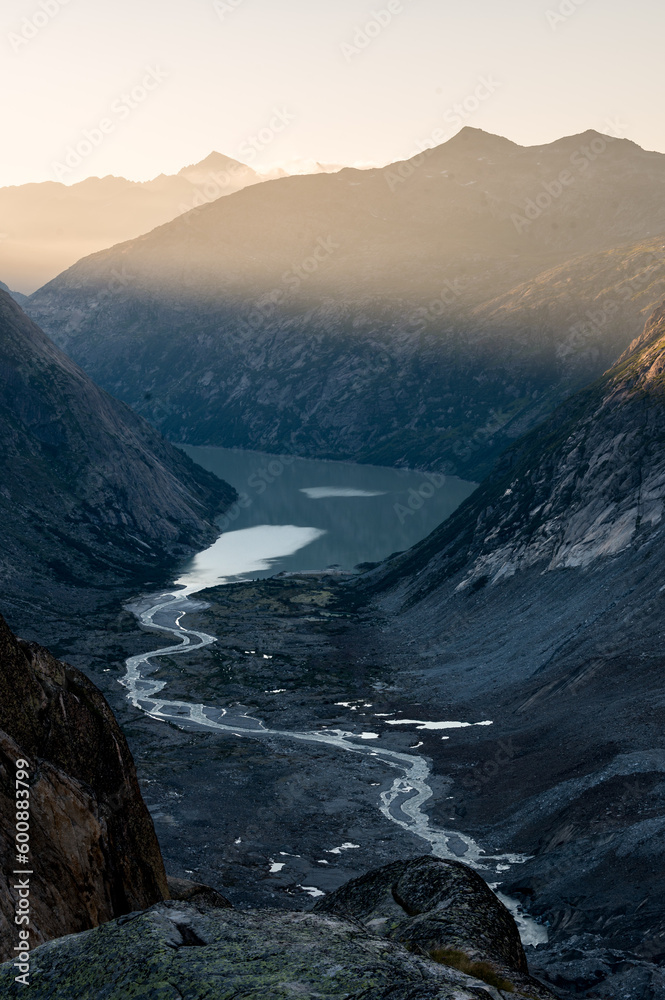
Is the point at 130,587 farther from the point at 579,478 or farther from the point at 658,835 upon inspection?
the point at 658,835

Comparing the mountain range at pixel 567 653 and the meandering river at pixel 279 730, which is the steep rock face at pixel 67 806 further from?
the meandering river at pixel 279 730

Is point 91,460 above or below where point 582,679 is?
above

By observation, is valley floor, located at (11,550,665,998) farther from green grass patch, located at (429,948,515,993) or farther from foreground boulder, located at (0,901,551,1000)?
foreground boulder, located at (0,901,551,1000)

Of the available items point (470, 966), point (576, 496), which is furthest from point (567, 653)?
point (470, 966)

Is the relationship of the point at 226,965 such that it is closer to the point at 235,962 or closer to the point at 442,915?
the point at 235,962

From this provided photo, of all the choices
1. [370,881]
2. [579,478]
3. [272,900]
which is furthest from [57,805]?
[579,478]

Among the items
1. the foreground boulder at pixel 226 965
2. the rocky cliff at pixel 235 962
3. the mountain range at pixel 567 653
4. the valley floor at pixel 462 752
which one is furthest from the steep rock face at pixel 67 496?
the foreground boulder at pixel 226 965
